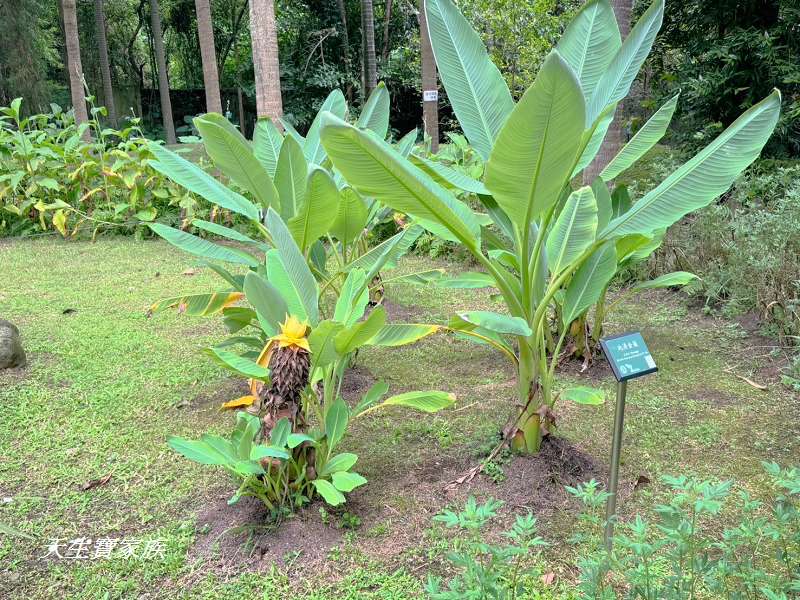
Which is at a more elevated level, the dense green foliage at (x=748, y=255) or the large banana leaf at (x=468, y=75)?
the large banana leaf at (x=468, y=75)

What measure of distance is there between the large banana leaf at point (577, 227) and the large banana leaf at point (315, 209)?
0.87 metres

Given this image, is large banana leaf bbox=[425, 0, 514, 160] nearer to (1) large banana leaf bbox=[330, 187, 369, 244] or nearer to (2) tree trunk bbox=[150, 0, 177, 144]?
(1) large banana leaf bbox=[330, 187, 369, 244]

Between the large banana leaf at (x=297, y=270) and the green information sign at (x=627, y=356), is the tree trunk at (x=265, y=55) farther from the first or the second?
the green information sign at (x=627, y=356)

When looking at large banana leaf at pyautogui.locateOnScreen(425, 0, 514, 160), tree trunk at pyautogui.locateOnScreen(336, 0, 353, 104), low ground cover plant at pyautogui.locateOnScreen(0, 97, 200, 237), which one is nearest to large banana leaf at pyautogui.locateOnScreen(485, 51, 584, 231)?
large banana leaf at pyautogui.locateOnScreen(425, 0, 514, 160)

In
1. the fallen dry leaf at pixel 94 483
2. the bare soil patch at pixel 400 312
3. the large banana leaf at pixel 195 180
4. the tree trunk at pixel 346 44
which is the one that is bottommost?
the fallen dry leaf at pixel 94 483

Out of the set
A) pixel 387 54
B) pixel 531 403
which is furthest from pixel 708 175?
pixel 387 54

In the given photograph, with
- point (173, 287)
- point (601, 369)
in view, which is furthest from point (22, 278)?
point (601, 369)

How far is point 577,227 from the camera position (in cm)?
227

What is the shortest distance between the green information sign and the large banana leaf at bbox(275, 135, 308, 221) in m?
1.44

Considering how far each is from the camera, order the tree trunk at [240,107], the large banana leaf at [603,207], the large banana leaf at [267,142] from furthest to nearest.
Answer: the tree trunk at [240,107] < the large banana leaf at [267,142] < the large banana leaf at [603,207]

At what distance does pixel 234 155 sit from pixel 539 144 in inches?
52.7

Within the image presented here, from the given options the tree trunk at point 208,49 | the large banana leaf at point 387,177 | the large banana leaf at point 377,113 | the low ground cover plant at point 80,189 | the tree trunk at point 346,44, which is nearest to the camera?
the large banana leaf at point 387,177

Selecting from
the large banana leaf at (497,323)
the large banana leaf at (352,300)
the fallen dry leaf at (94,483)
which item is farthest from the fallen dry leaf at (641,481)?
the fallen dry leaf at (94,483)

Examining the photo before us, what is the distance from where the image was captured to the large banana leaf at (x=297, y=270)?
7.18 feet
